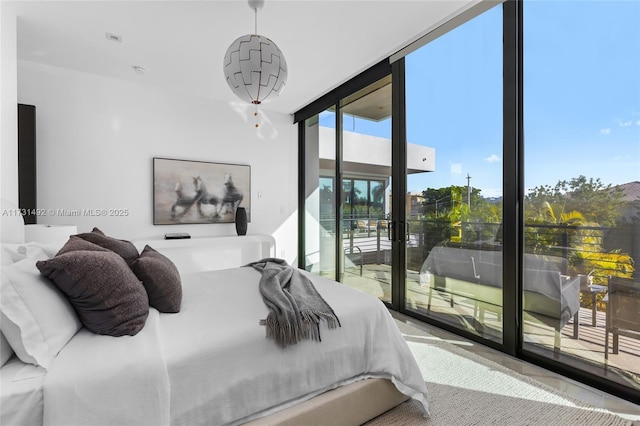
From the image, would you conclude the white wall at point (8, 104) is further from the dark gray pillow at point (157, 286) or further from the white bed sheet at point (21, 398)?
the white bed sheet at point (21, 398)

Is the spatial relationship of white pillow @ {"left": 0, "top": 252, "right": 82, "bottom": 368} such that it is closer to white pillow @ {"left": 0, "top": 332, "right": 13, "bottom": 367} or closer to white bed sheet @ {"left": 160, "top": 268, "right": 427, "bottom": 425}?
white pillow @ {"left": 0, "top": 332, "right": 13, "bottom": 367}

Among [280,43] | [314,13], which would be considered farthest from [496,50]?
[280,43]

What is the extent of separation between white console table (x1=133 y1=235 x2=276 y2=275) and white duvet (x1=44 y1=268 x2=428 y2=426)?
2339 millimetres

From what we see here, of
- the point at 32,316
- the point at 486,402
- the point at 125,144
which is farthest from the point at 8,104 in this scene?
the point at 486,402

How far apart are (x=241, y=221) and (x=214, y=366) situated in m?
3.51

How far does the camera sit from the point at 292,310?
1626mm

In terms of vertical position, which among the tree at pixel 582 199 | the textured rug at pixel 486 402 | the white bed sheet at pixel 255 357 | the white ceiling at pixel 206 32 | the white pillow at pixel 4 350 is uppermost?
the white ceiling at pixel 206 32

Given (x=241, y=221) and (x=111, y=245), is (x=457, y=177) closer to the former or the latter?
(x=111, y=245)

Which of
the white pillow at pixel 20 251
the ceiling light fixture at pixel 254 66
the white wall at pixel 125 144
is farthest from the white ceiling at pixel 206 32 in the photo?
the white pillow at pixel 20 251

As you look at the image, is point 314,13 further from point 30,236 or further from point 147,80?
point 30,236

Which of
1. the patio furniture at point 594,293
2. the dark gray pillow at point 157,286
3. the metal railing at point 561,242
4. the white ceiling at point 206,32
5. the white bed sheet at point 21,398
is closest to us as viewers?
the white bed sheet at point 21,398

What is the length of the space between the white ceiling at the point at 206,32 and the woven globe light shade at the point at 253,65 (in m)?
0.63

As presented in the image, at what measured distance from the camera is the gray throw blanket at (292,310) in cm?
152

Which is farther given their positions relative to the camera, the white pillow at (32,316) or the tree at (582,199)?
the tree at (582,199)
